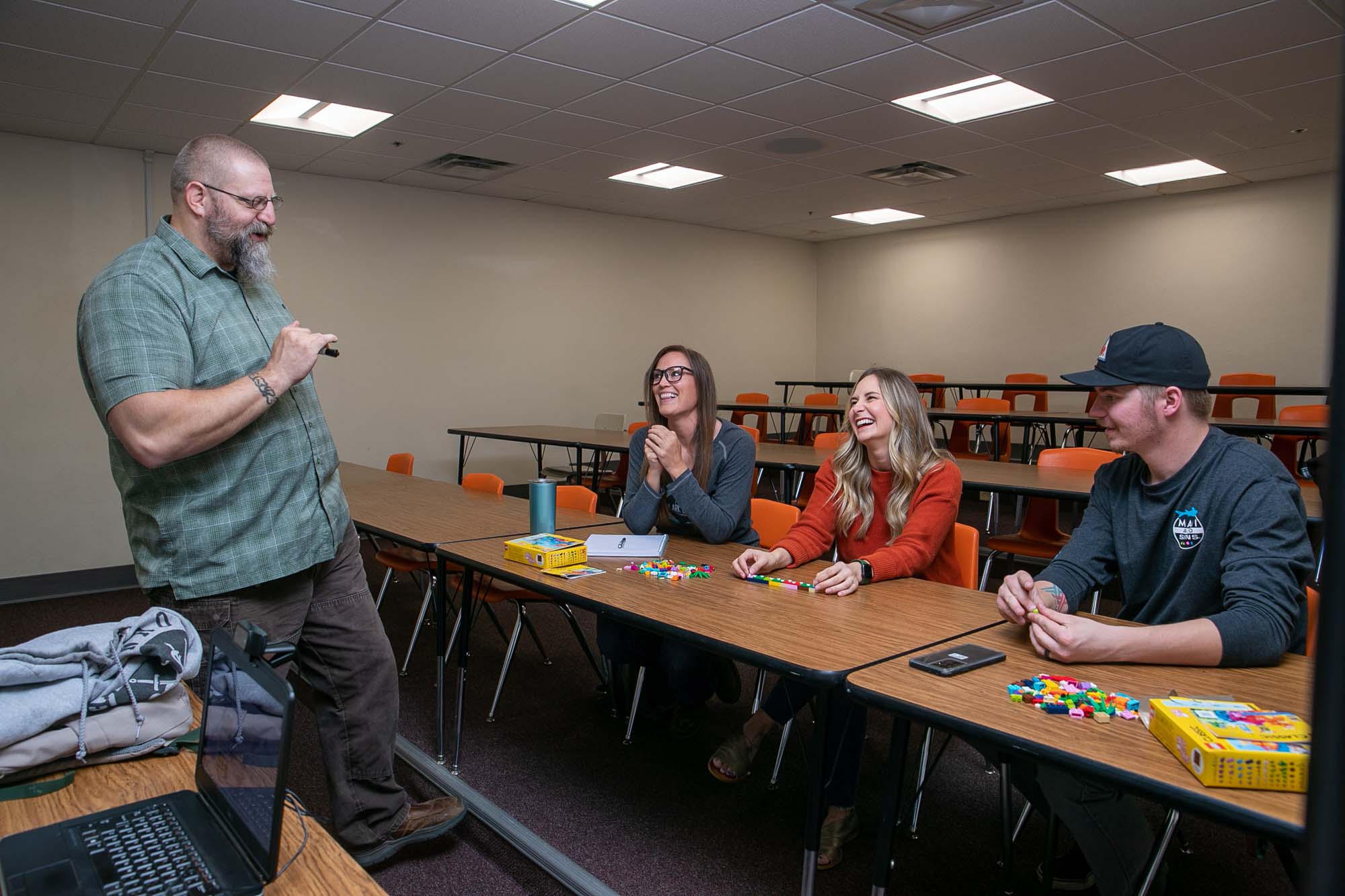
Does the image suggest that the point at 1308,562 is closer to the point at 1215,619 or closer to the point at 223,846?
the point at 1215,619

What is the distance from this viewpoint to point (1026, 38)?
13.1 ft

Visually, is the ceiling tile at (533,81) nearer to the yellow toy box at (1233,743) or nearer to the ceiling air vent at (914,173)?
the ceiling air vent at (914,173)

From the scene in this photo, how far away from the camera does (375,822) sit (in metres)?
2.14

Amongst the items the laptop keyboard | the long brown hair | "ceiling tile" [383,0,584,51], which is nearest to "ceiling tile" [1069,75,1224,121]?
"ceiling tile" [383,0,584,51]

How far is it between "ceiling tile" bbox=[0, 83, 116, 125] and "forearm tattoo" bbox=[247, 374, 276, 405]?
13.2 ft

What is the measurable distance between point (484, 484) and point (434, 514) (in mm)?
580

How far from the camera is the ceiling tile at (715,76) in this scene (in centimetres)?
425

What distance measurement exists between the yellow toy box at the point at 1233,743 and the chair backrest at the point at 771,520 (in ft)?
5.26

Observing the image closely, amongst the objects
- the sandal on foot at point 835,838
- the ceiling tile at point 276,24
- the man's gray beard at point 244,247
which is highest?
the ceiling tile at point 276,24

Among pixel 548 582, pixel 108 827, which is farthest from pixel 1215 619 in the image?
pixel 108 827

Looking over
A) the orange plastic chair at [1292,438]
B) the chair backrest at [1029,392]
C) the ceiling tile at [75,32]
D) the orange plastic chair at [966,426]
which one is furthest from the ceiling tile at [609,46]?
the chair backrest at [1029,392]

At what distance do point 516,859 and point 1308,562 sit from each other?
1.91 m

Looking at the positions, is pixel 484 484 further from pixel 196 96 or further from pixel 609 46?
pixel 196 96

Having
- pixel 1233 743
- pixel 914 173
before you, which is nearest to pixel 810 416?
pixel 914 173
